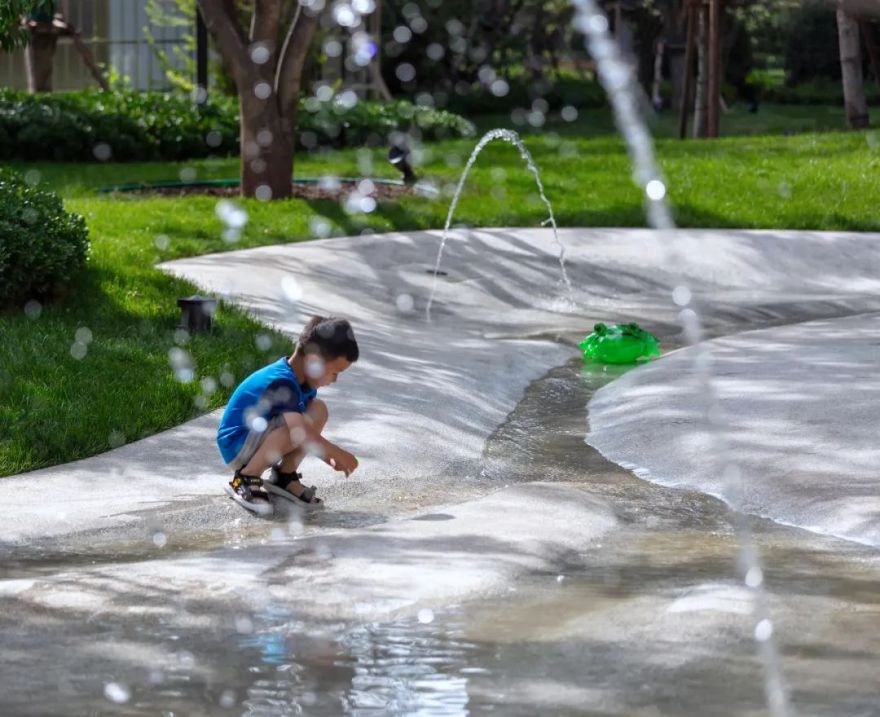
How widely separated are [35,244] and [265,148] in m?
5.45

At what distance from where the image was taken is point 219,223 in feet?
46.0

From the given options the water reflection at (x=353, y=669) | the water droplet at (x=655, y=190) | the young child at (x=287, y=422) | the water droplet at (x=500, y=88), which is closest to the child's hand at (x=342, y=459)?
the young child at (x=287, y=422)

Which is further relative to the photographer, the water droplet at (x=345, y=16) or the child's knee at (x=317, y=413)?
the water droplet at (x=345, y=16)

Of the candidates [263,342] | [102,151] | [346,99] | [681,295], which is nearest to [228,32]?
[681,295]

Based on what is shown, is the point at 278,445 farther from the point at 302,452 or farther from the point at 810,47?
the point at 810,47

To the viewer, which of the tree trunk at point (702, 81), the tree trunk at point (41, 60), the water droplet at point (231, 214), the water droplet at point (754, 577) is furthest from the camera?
the tree trunk at point (41, 60)

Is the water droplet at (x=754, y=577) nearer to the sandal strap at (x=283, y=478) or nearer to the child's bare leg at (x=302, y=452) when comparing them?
the child's bare leg at (x=302, y=452)

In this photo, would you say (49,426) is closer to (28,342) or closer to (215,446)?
(215,446)

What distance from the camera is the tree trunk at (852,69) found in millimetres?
21484

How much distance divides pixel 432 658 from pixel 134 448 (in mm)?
3204

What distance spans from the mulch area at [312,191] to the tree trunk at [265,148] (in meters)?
0.44

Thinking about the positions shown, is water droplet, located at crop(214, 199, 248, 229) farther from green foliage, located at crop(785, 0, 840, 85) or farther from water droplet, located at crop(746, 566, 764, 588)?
green foliage, located at crop(785, 0, 840, 85)

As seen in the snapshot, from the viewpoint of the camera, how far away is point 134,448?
7504mm

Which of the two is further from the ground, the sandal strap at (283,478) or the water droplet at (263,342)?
the water droplet at (263,342)
